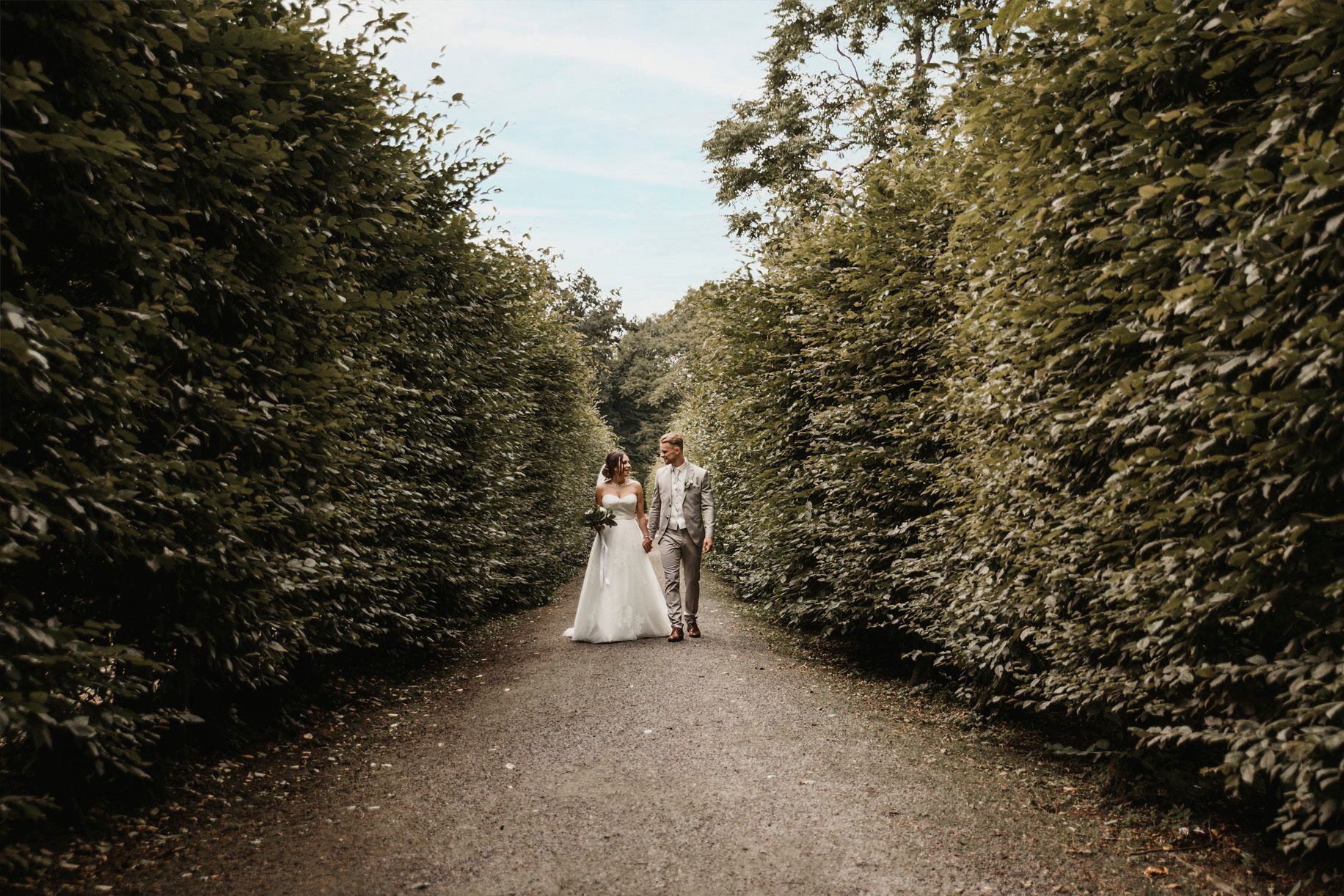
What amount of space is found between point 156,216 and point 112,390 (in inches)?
38.3

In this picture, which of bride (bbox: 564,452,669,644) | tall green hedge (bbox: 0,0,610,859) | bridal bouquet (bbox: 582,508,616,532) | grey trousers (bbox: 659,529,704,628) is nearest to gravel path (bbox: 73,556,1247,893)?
tall green hedge (bbox: 0,0,610,859)

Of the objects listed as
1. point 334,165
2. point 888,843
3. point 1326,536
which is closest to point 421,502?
point 334,165

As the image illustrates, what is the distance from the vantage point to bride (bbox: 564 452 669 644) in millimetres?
10336

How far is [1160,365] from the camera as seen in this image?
3711mm

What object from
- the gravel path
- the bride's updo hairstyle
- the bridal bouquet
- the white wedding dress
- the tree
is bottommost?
the gravel path

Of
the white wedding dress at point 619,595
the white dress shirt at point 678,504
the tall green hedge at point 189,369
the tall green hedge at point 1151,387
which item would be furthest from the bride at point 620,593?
the tall green hedge at point 1151,387

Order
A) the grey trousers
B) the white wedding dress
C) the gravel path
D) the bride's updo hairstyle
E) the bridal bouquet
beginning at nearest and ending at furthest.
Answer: the gravel path, the grey trousers, the white wedding dress, the bridal bouquet, the bride's updo hairstyle

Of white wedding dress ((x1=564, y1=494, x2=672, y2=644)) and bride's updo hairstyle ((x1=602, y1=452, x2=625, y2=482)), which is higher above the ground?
bride's updo hairstyle ((x1=602, y1=452, x2=625, y2=482))

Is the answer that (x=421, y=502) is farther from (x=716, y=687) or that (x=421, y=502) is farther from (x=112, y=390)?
(x=112, y=390)

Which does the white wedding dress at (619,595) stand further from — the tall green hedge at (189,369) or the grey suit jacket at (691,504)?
the tall green hedge at (189,369)

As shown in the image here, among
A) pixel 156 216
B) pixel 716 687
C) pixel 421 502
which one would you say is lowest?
pixel 716 687

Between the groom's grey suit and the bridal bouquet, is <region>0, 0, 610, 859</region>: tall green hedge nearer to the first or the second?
the bridal bouquet

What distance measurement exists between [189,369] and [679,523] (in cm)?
655

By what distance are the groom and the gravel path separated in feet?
9.30
